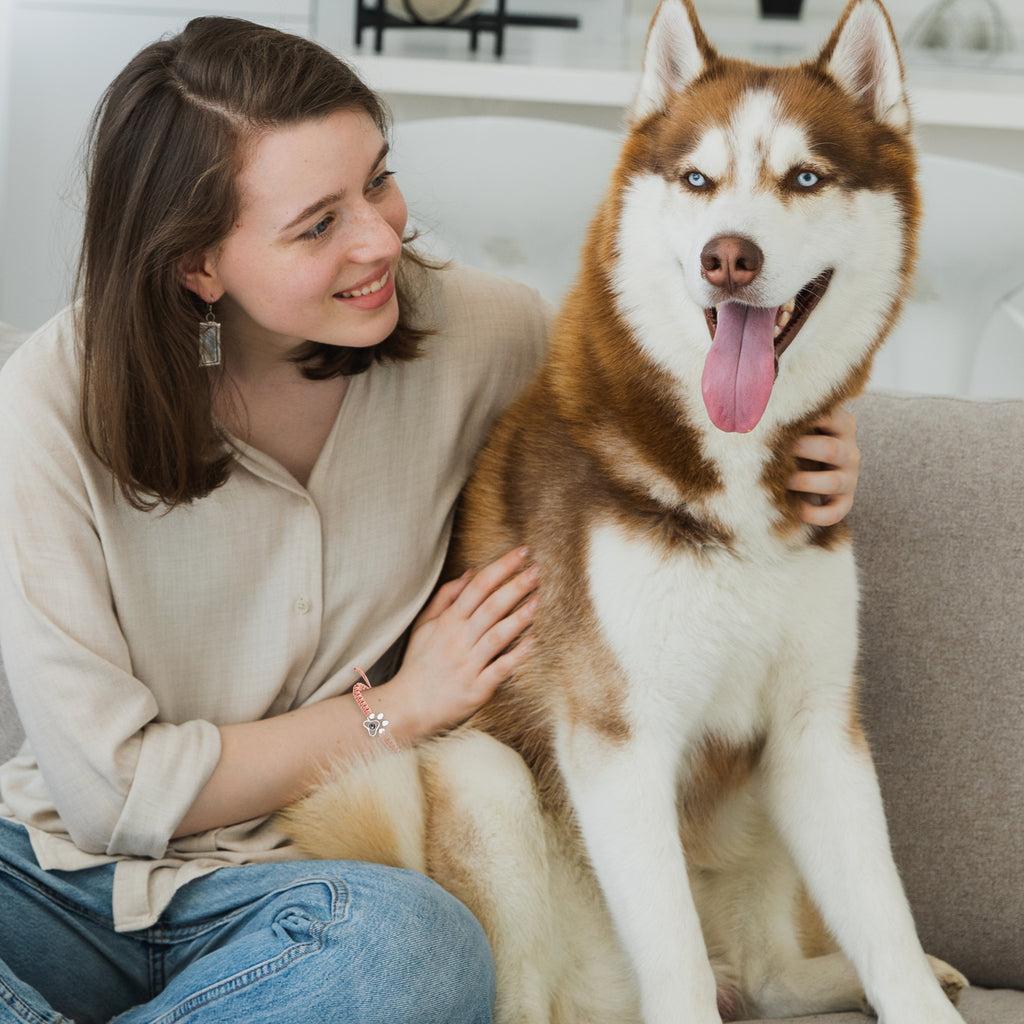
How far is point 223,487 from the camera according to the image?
1.46m

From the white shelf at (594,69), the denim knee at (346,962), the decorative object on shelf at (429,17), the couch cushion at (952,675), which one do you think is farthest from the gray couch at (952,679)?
the decorative object on shelf at (429,17)

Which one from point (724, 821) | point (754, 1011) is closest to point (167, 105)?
point (724, 821)

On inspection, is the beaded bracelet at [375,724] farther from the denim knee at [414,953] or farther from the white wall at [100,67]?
the white wall at [100,67]

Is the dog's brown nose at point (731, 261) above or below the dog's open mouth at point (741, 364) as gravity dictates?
above

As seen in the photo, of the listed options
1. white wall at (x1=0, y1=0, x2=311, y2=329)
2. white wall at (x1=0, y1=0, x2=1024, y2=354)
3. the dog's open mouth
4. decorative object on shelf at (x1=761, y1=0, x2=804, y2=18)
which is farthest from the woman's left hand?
white wall at (x1=0, y1=0, x2=311, y2=329)

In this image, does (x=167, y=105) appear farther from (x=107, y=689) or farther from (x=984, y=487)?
(x=984, y=487)

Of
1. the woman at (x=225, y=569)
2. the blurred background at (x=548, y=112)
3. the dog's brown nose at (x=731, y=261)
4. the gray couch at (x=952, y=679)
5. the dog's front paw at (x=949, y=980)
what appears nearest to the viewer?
the dog's brown nose at (x=731, y=261)

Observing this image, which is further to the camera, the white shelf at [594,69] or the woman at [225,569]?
the white shelf at [594,69]

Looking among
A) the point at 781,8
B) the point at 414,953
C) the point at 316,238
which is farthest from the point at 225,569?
the point at 781,8

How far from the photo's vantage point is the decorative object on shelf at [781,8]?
308 centimetres

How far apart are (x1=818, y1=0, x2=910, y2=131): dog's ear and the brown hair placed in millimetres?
567

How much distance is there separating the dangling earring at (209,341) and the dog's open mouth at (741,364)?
616 mm

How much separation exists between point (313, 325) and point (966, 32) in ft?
8.17

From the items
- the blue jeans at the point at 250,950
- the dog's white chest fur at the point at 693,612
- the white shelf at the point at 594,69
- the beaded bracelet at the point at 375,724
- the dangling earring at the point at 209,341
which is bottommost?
the blue jeans at the point at 250,950
